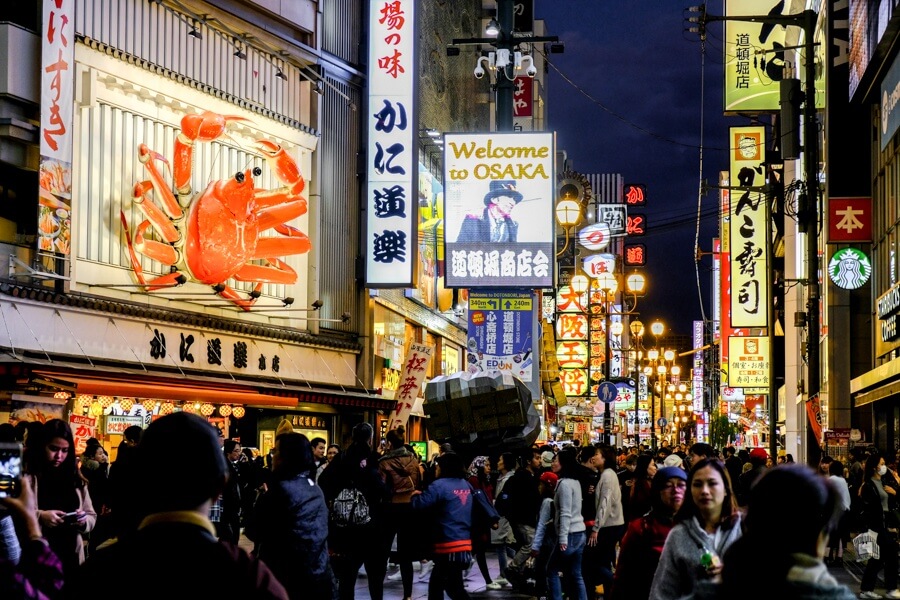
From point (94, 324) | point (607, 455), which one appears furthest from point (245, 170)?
point (607, 455)

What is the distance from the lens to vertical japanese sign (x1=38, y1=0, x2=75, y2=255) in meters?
22.2

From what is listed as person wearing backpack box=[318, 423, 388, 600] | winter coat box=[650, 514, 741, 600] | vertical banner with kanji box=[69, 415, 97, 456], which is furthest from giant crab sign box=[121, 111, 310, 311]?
winter coat box=[650, 514, 741, 600]

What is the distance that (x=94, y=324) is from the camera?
24.2 meters

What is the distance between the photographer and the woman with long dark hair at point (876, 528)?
16.3 m

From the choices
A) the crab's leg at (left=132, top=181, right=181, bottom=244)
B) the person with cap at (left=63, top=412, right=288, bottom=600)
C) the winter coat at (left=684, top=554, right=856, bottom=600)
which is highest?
the crab's leg at (left=132, top=181, right=181, bottom=244)

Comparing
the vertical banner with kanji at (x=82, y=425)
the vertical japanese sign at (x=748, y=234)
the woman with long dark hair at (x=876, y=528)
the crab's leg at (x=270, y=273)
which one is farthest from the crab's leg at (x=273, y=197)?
Answer: the vertical japanese sign at (x=748, y=234)

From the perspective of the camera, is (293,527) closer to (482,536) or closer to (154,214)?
(482,536)

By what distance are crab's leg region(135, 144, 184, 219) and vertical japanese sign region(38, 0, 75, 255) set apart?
273 centimetres

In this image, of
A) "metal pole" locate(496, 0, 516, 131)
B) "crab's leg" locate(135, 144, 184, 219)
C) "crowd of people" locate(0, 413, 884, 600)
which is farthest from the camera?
"metal pole" locate(496, 0, 516, 131)

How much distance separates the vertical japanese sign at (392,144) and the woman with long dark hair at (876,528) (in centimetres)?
1662

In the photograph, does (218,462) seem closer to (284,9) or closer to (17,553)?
(17,553)

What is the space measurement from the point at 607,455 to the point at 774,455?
709 inches

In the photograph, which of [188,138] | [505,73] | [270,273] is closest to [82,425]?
[188,138]

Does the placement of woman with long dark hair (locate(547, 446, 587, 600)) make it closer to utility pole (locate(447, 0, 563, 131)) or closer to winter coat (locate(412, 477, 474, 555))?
winter coat (locate(412, 477, 474, 555))
